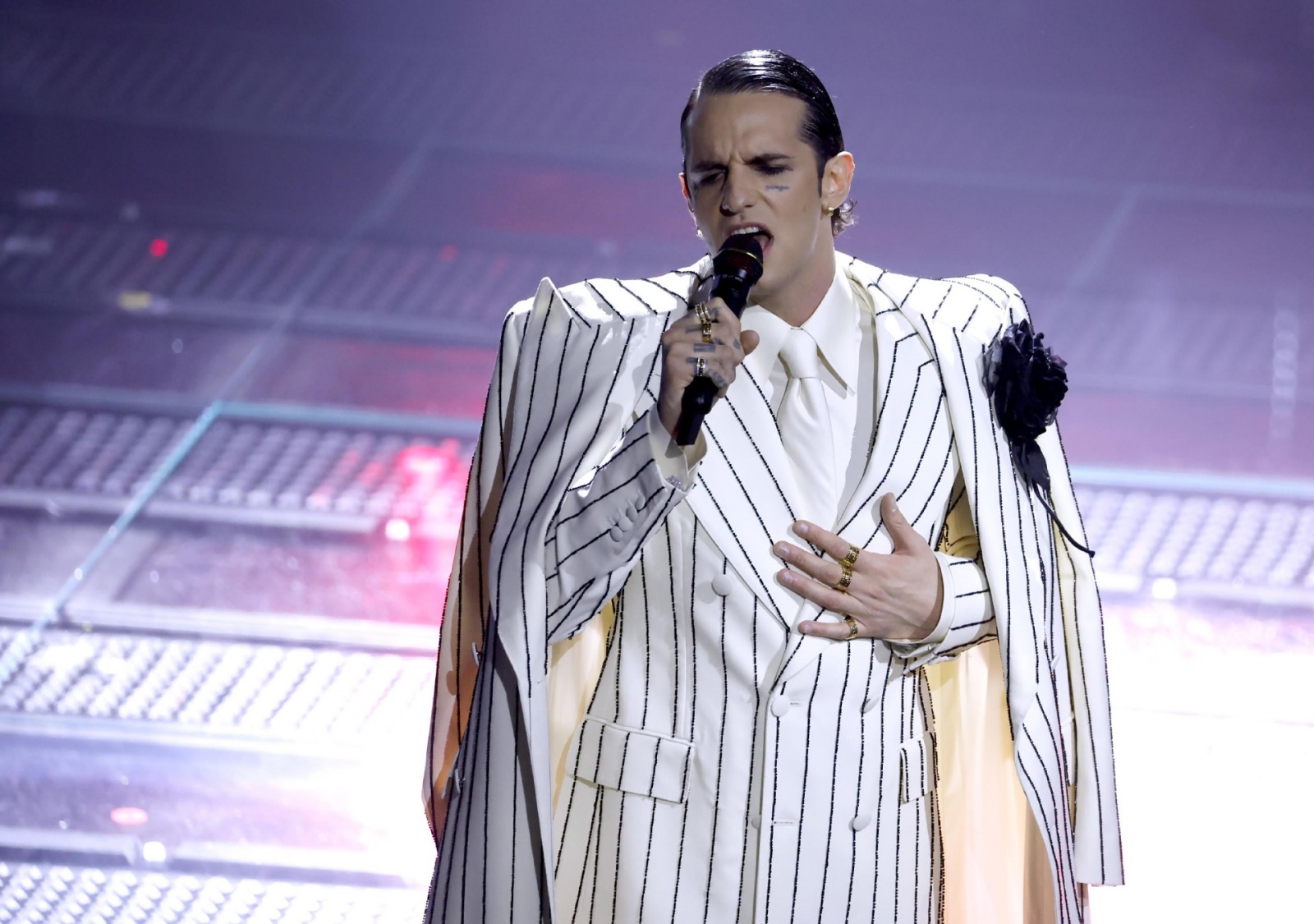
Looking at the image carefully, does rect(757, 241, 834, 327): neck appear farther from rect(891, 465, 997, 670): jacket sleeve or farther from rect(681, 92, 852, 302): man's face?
rect(891, 465, 997, 670): jacket sleeve

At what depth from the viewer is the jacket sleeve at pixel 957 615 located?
122 centimetres

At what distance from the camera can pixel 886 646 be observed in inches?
48.7

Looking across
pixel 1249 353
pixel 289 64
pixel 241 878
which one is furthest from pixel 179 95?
pixel 1249 353

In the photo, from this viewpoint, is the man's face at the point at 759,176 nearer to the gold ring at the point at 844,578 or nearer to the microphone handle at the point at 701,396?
the microphone handle at the point at 701,396

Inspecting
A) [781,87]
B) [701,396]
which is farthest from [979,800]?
[781,87]

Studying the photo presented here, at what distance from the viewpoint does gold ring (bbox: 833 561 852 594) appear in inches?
46.7

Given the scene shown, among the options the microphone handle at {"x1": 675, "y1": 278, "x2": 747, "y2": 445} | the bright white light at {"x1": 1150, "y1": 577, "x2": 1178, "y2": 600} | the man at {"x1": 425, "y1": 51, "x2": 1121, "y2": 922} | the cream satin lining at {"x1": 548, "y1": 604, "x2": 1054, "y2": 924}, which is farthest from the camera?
the bright white light at {"x1": 1150, "y1": 577, "x2": 1178, "y2": 600}

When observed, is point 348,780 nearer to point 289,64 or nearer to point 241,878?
point 241,878

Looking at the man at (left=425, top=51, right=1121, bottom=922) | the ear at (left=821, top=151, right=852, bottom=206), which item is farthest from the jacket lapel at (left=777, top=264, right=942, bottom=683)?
the ear at (left=821, top=151, right=852, bottom=206)

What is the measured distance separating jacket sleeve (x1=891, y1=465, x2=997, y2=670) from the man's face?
0.89 ft

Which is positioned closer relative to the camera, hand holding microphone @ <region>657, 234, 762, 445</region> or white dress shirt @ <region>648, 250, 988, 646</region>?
hand holding microphone @ <region>657, 234, 762, 445</region>

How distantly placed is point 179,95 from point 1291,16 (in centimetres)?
218

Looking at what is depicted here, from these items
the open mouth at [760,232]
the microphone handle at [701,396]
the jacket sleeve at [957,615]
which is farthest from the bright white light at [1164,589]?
the microphone handle at [701,396]

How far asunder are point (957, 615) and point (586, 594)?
0.33 metres
